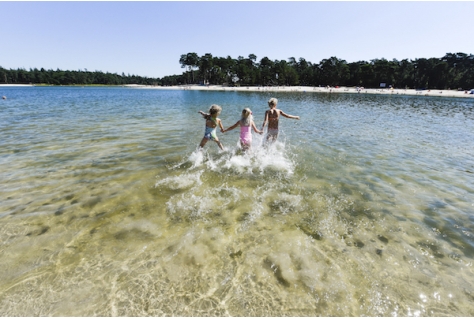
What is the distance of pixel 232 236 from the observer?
472 cm

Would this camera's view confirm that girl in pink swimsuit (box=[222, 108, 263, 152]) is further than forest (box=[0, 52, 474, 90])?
No

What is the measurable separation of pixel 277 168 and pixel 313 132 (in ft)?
29.1

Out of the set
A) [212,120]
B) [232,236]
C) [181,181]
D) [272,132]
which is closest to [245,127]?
[212,120]

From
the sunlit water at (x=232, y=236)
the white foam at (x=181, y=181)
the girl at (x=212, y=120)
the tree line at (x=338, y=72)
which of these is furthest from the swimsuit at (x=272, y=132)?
the tree line at (x=338, y=72)

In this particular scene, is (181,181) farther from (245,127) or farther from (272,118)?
(272,118)

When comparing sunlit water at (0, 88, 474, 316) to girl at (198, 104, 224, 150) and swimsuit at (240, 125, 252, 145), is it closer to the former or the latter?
swimsuit at (240, 125, 252, 145)

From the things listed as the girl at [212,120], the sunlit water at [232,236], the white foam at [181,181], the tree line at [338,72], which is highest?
the tree line at [338,72]

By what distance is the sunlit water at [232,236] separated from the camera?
11.1 ft

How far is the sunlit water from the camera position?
339 cm

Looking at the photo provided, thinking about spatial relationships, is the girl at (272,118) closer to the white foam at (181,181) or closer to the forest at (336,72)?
the white foam at (181,181)

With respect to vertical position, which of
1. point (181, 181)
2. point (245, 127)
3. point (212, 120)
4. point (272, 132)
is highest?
point (212, 120)

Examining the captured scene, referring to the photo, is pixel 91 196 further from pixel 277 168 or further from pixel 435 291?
pixel 435 291

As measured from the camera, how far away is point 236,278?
374 cm

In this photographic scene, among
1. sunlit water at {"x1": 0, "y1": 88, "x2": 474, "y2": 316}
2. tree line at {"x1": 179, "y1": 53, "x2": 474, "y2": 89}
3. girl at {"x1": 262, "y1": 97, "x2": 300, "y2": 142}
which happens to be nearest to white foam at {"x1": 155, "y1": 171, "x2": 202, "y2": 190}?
sunlit water at {"x1": 0, "y1": 88, "x2": 474, "y2": 316}
